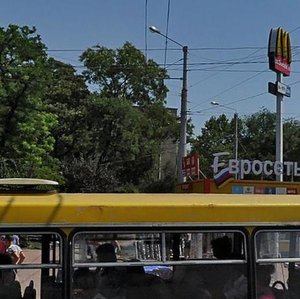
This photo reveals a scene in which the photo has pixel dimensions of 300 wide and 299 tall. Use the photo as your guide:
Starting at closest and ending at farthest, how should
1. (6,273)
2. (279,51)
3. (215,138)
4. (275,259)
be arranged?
(6,273)
(275,259)
(279,51)
(215,138)

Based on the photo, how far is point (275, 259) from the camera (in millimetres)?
4387

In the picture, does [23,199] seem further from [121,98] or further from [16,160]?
[121,98]

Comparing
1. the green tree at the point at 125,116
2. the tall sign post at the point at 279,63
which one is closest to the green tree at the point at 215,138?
the green tree at the point at 125,116

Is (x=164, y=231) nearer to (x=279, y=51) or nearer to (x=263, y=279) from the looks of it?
(x=263, y=279)

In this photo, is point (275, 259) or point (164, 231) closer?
point (164, 231)

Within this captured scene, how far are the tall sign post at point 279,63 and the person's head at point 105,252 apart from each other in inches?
906

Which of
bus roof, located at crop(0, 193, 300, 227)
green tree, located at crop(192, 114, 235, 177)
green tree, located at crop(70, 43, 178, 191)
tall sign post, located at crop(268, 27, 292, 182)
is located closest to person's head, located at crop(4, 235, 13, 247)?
bus roof, located at crop(0, 193, 300, 227)

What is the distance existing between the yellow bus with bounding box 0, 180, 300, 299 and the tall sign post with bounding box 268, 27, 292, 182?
22.5 metres

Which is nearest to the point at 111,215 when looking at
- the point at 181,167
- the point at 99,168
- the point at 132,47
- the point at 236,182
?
the point at 236,182

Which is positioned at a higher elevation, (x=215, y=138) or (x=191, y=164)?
(x=215, y=138)

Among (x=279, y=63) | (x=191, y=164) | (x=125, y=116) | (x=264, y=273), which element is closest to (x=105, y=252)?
(x=264, y=273)

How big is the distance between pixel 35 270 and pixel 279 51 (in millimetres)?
24301

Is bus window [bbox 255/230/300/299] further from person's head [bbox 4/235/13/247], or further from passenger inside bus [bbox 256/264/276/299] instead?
person's head [bbox 4/235/13/247]

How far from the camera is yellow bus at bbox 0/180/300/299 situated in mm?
4020
